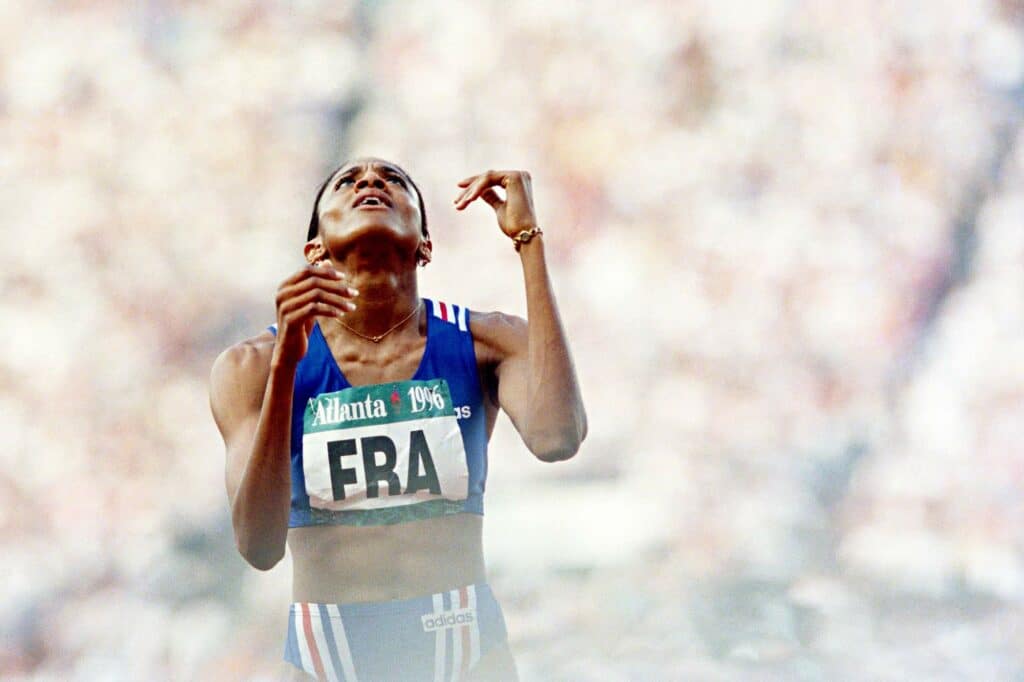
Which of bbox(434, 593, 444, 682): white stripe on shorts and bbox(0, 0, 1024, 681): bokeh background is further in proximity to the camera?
bbox(0, 0, 1024, 681): bokeh background

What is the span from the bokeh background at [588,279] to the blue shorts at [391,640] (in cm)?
226

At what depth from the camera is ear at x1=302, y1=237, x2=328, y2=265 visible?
7.56 ft

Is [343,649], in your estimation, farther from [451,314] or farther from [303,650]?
[451,314]

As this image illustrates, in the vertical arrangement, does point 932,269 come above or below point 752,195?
below

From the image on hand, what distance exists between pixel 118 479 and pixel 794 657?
282cm

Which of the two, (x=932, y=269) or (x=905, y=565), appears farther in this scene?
(x=932, y=269)

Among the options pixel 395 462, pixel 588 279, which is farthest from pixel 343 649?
pixel 588 279

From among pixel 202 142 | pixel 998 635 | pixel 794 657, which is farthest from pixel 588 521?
pixel 202 142

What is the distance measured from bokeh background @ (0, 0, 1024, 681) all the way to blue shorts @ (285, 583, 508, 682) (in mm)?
2263

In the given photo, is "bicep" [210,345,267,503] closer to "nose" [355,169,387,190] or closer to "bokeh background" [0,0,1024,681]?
"nose" [355,169,387,190]

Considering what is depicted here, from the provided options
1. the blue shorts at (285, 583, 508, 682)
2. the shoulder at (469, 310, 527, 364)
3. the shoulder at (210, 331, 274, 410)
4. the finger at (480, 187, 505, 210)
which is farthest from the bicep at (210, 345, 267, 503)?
the finger at (480, 187, 505, 210)

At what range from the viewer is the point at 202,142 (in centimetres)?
532

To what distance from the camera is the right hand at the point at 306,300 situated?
180cm

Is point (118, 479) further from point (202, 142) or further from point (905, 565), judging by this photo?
point (905, 565)
